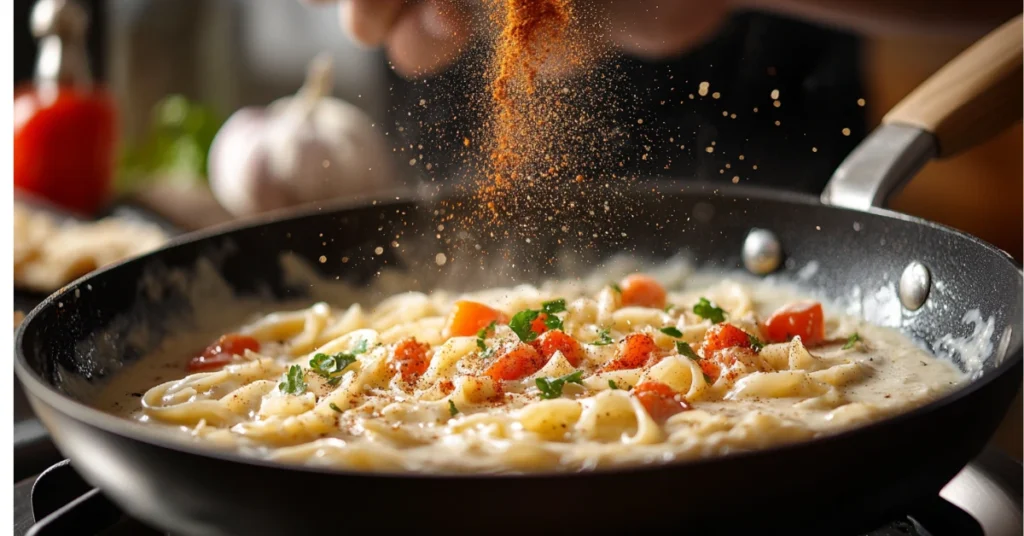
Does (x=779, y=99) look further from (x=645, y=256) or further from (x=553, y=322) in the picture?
(x=553, y=322)

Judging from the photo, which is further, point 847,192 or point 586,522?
point 847,192

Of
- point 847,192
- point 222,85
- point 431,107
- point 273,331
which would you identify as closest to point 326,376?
point 273,331

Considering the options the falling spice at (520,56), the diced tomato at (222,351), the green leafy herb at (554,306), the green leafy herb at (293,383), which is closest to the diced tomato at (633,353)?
the green leafy herb at (554,306)

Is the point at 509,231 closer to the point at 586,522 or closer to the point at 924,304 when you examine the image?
the point at 924,304

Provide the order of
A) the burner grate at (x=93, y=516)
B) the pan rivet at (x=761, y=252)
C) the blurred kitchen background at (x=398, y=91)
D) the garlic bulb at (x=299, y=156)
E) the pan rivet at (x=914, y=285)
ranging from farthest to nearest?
1. the garlic bulb at (x=299, y=156)
2. the blurred kitchen background at (x=398, y=91)
3. the pan rivet at (x=761, y=252)
4. the pan rivet at (x=914, y=285)
5. the burner grate at (x=93, y=516)

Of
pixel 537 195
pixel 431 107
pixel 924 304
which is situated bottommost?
pixel 924 304

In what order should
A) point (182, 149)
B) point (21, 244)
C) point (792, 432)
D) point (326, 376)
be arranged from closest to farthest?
point (792, 432), point (326, 376), point (21, 244), point (182, 149)

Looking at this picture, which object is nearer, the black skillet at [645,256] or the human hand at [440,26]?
the black skillet at [645,256]

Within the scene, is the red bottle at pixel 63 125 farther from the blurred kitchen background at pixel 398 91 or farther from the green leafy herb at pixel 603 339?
the green leafy herb at pixel 603 339
